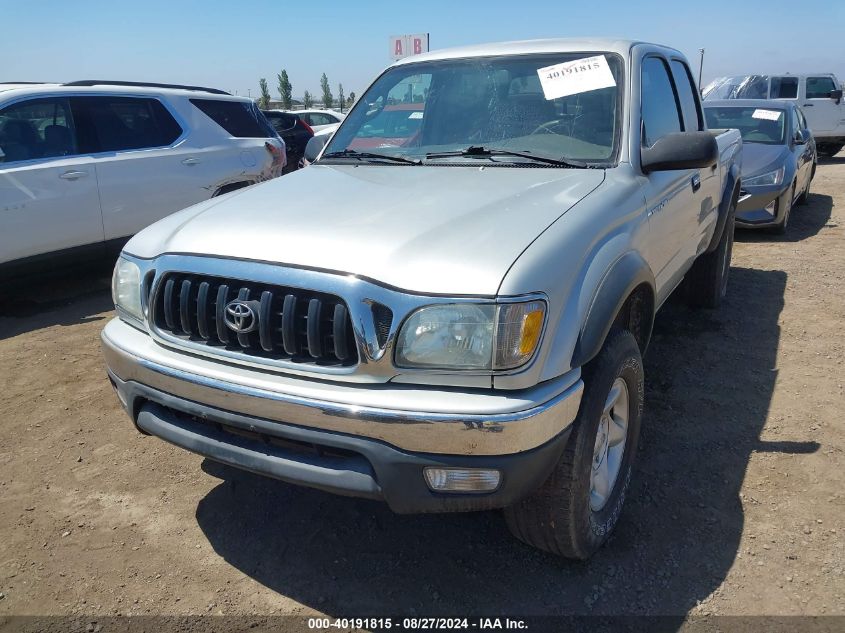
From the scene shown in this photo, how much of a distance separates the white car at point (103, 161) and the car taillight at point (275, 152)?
98mm

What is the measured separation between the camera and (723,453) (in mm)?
3244

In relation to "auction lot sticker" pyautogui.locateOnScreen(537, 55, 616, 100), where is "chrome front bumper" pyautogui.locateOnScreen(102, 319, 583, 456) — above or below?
below

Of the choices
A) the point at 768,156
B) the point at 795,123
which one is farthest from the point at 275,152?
the point at 795,123

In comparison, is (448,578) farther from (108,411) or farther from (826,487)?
(108,411)

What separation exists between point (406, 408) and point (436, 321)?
10.6 inches

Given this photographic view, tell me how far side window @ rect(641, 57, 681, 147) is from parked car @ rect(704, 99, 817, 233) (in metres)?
4.41

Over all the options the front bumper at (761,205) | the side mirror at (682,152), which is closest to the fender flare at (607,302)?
the side mirror at (682,152)

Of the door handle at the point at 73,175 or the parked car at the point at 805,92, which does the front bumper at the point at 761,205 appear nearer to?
the door handle at the point at 73,175

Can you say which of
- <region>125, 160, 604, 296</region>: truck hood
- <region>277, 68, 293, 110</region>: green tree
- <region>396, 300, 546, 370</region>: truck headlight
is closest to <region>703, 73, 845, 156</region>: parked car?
<region>125, 160, 604, 296</region>: truck hood

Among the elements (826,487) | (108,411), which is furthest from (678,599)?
(108,411)

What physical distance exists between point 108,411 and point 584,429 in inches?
112

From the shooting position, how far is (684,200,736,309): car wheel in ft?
16.7

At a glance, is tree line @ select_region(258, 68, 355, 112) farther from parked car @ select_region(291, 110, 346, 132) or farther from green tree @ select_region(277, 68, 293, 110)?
parked car @ select_region(291, 110, 346, 132)

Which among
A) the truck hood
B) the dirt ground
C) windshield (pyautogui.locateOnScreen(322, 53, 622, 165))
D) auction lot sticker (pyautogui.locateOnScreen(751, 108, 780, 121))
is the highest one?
windshield (pyautogui.locateOnScreen(322, 53, 622, 165))
